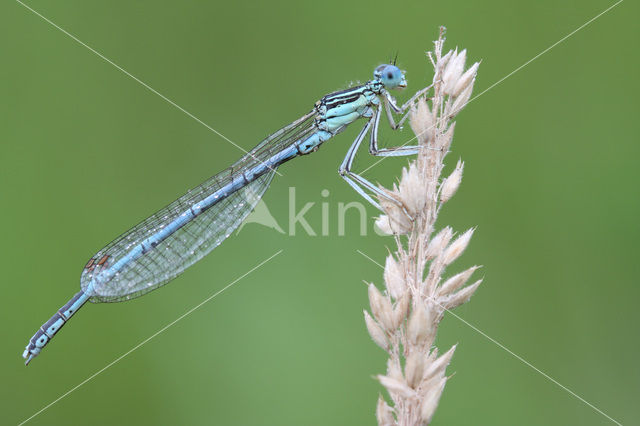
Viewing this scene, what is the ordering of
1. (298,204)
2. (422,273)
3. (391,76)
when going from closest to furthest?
(422,273)
(391,76)
(298,204)

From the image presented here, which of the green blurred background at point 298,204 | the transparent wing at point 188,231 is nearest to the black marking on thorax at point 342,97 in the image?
the transparent wing at point 188,231

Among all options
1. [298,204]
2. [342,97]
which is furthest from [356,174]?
[342,97]

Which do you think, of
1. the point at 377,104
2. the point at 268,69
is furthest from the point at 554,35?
the point at 268,69

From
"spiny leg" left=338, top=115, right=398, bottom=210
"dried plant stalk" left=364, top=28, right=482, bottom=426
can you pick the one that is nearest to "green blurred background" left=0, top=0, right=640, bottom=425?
"spiny leg" left=338, top=115, right=398, bottom=210

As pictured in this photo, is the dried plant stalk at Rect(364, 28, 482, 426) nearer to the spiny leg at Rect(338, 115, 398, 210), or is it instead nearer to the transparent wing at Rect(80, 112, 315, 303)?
the spiny leg at Rect(338, 115, 398, 210)

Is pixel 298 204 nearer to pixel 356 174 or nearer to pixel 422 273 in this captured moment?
pixel 356 174

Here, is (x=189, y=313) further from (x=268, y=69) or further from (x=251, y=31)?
(x=251, y=31)

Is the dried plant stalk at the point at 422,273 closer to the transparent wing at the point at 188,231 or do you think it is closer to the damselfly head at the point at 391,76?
the damselfly head at the point at 391,76
